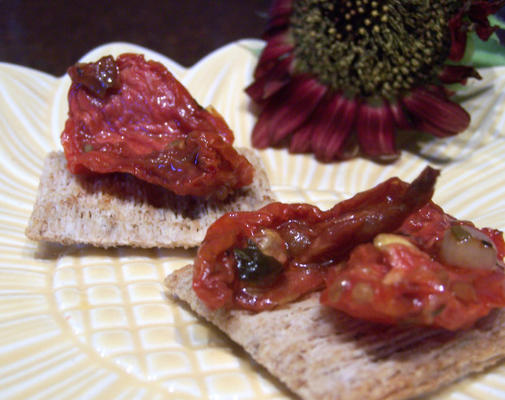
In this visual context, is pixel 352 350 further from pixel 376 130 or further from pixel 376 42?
pixel 376 42

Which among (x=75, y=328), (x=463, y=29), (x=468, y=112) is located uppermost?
(x=463, y=29)

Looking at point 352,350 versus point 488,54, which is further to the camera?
point 488,54

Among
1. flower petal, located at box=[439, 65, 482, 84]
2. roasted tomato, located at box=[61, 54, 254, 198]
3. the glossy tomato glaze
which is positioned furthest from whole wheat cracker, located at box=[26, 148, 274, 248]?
flower petal, located at box=[439, 65, 482, 84]

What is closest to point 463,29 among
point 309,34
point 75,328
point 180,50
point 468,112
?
point 468,112

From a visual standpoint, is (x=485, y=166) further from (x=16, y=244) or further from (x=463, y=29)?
(x=16, y=244)

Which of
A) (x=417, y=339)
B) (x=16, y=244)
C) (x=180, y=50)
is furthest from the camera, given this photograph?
(x=180, y=50)

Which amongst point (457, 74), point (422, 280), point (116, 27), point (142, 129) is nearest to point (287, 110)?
point (457, 74)

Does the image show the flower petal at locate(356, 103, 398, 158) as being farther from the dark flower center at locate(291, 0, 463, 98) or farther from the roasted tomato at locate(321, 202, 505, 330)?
the roasted tomato at locate(321, 202, 505, 330)
